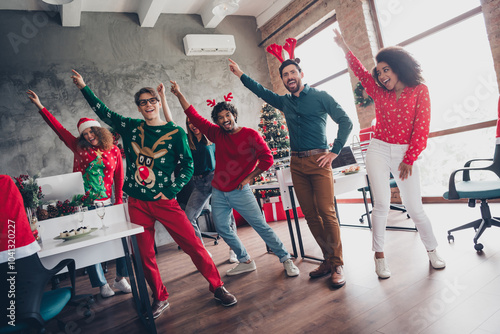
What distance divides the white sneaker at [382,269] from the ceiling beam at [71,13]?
18.0 ft

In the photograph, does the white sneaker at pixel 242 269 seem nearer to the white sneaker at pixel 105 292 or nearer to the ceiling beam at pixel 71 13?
the white sneaker at pixel 105 292

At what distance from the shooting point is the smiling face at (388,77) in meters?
2.31

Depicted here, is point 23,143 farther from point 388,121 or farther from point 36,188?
point 388,121

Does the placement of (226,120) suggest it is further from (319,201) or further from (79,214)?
(79,214)

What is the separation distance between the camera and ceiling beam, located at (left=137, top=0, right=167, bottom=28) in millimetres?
5738

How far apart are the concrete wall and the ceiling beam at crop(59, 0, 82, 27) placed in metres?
0.13

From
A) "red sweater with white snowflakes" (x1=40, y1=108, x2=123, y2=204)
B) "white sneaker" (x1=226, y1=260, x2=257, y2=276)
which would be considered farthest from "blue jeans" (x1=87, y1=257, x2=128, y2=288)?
"white sneaker" (x1=226, y1=260, x2=257, y2=276)

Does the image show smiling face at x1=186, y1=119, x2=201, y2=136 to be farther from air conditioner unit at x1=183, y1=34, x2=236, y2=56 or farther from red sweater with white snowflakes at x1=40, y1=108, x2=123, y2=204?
air conditioner unit at x1=183, y1=34, x2=236, y2=56

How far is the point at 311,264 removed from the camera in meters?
3.03

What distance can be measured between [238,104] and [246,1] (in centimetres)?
208

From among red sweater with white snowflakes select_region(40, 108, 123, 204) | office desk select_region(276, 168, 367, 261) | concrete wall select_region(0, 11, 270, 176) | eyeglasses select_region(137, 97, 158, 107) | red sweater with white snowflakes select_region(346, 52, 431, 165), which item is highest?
concrete wall select_region(0, 11, 270, 176)

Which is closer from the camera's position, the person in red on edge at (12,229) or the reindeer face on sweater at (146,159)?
the person in red on edge at (12,229)

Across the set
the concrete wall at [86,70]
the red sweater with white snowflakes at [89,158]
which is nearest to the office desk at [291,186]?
the red sweater with white snowflakes at [89,158]

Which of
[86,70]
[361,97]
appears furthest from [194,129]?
[86,70]
